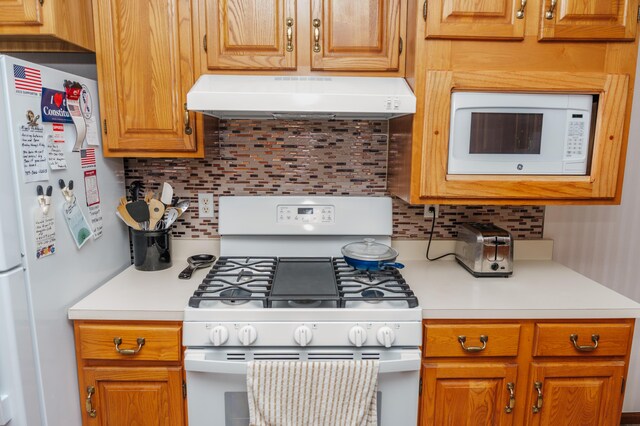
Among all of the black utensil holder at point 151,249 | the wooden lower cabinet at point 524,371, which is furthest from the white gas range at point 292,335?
the black utensil holder at point 151,249

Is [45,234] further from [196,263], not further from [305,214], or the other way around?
[305,214]

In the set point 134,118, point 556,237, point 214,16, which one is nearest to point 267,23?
point 214,16

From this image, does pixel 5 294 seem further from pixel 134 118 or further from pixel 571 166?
pixel 571 166

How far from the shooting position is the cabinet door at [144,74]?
1516 mm

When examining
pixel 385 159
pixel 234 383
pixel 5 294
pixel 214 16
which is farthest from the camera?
pixel 385 159

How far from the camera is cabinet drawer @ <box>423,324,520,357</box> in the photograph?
1.38 metres

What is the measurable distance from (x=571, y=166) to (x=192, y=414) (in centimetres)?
166

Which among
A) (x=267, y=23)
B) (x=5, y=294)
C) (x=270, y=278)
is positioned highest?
(x=267, y=23)

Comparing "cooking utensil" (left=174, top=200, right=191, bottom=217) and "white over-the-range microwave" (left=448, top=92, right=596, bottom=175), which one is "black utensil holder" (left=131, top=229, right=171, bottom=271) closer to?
"cooking utensil" (left=174, top=200, right=191, bottom=217)

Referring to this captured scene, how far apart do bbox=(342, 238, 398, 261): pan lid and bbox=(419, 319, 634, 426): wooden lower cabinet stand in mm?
310

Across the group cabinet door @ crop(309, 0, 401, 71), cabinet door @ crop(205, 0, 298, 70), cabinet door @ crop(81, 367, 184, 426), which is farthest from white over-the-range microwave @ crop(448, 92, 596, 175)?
cabinet door @ crop(81, 367, 184, 426)

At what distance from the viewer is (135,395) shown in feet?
4.55

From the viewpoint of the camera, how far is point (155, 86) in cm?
155

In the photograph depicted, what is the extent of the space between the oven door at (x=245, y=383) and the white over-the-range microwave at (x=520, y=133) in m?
0.75
